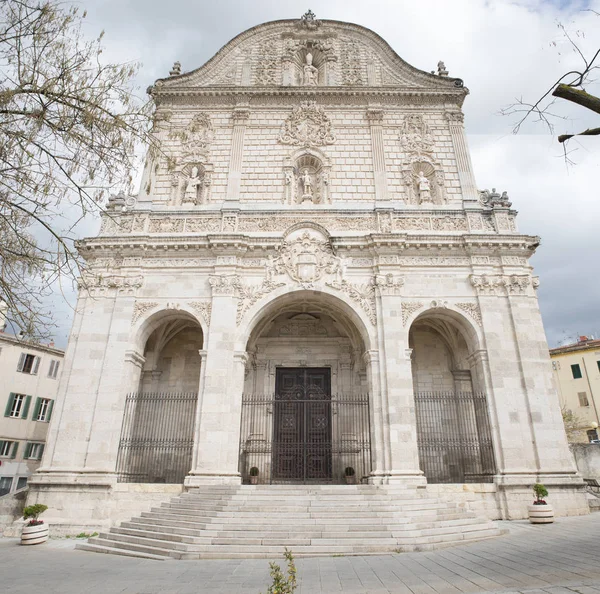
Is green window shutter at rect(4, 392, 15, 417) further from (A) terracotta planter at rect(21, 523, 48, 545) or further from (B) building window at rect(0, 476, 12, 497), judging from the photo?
(A) terracotta planter at rect(21, 523, 48, 545)

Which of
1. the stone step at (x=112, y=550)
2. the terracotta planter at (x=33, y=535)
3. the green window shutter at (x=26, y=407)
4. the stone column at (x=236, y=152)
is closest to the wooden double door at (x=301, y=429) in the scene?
the stone step at (x=112, y=550)

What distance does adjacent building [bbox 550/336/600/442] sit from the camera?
97.9 ft

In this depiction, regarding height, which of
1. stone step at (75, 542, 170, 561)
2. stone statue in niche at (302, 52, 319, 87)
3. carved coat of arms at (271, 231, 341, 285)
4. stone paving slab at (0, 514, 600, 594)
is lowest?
stone step at (75, 542, 170, 561)

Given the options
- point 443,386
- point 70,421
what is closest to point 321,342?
point 443,386

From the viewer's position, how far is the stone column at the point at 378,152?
1673 cm

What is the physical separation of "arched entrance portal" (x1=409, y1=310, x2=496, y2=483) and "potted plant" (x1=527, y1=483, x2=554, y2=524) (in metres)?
2.02

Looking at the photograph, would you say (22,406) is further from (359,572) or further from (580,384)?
(580,384)

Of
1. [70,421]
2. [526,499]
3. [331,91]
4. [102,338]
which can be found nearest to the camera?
[526,499]

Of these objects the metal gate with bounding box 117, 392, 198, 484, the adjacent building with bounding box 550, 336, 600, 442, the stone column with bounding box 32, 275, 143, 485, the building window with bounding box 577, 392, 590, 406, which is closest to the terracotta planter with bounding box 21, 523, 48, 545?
the stone column with bounding box 32, 275, 143, 485

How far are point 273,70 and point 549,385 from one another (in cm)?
1711

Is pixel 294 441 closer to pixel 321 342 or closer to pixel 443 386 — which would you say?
Result: pixel 321 342

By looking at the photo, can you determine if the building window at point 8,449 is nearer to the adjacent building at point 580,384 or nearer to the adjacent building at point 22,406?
the adjacent building at point 22,406

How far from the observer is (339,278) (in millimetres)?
14961

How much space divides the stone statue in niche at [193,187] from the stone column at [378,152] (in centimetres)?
709
